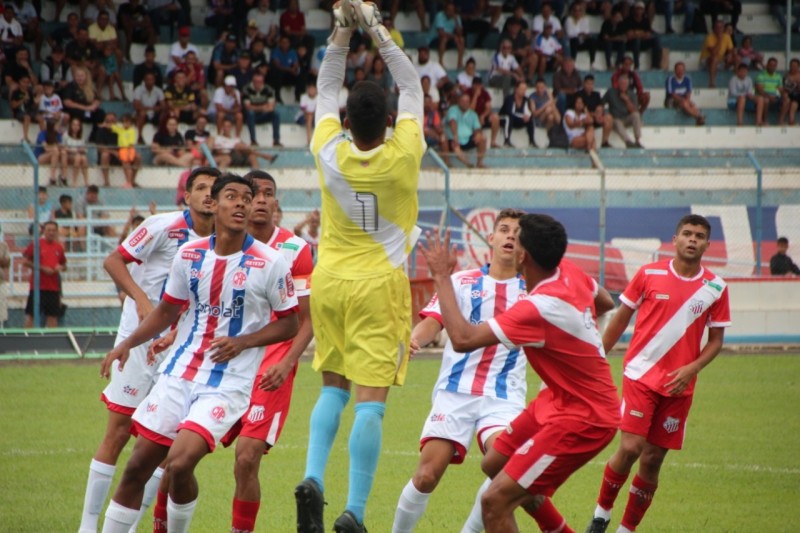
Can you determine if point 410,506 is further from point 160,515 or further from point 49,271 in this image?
point 49,271

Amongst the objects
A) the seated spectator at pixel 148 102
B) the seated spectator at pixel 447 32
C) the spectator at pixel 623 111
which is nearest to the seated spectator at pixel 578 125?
the spectator at pixel 623 111

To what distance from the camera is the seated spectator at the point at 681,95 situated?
2817cm

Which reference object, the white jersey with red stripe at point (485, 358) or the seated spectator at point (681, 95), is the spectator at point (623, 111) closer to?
the seated spectator at point (681, 95)

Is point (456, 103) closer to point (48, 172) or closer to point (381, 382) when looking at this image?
point (48, 172)

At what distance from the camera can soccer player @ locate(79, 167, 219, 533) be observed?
7.37 m

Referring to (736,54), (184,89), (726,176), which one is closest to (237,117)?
(184,89)

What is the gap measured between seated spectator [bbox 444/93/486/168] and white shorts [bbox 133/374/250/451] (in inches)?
738

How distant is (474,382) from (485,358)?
0.59ft

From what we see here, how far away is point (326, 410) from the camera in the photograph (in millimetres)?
6699

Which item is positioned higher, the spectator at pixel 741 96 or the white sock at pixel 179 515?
the spectator at pixel 741 96

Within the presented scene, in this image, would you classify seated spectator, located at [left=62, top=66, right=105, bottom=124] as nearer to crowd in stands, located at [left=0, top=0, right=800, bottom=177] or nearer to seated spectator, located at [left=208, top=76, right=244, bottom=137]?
crowd in stands, located at [left=0, top=0, right=800, bottom=177]

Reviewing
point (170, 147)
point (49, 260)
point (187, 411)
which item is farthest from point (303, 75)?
point (187, 411)

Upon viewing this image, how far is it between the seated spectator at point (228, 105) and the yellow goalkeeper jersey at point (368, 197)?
58.6ft

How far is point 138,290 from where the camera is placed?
296 inches
